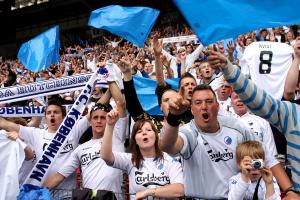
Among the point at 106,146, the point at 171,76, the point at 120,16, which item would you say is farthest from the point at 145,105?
the point at 106,146

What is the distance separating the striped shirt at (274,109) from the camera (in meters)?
2.82

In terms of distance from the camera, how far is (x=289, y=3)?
3.03 meters

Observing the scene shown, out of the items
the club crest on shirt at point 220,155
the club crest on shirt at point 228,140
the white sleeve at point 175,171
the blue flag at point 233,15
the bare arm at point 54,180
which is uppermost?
the blue flag at point 233,15

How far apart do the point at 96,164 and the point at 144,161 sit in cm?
54

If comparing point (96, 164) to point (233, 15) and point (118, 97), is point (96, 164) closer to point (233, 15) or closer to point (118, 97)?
point (118, 97)

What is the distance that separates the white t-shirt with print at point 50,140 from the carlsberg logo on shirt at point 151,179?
971mm

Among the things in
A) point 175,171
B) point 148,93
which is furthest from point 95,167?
point 148,93

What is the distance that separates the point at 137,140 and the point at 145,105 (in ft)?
7.55

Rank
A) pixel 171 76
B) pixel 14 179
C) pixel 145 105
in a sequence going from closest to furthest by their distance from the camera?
pixel 14 179, pixel 145 105, pixel 171 76

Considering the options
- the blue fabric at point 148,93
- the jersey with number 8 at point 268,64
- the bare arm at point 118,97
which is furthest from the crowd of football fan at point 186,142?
the blue fabric at point 148,93

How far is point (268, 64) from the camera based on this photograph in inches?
242

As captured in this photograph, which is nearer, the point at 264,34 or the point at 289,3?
the point at 289,3

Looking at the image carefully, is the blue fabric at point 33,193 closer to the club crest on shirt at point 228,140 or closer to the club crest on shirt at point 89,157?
the club crest on shirt at point 89,157

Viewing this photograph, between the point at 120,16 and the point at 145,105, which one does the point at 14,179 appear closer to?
the point at 145,105
